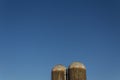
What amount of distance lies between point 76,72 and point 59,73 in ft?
2.42

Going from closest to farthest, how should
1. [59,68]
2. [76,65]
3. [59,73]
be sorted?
1. [76,65]
2. [59,73]
3. [59,68]

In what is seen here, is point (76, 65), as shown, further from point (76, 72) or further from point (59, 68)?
point (59, 68)

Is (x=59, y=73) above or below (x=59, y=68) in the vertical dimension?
below

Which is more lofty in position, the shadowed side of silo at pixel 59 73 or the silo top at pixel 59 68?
the silo top at pixel 59 68

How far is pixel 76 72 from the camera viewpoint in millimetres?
7898

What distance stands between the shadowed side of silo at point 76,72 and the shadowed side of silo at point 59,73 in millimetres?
Answer: 333

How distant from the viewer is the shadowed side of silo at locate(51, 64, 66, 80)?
823 cm

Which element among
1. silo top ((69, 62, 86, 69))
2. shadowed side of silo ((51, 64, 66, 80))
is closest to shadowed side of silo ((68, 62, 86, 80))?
silo top ((69, 62, 86, 69))

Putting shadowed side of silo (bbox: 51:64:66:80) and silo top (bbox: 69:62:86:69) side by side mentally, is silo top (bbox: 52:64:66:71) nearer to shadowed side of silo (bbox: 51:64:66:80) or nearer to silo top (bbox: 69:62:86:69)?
shadowed side of silo (bbox: 51:64:66:80)

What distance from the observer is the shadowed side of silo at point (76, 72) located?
7.77 metres

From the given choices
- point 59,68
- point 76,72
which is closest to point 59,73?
point 59,68

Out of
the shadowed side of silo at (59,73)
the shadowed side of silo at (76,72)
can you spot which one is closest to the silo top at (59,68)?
the shadowed side of silo at (59,73)

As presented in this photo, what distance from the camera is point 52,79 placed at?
27.2ft

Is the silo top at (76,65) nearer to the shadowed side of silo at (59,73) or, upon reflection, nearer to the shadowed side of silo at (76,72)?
the shadowed side of silo at (76,72)
